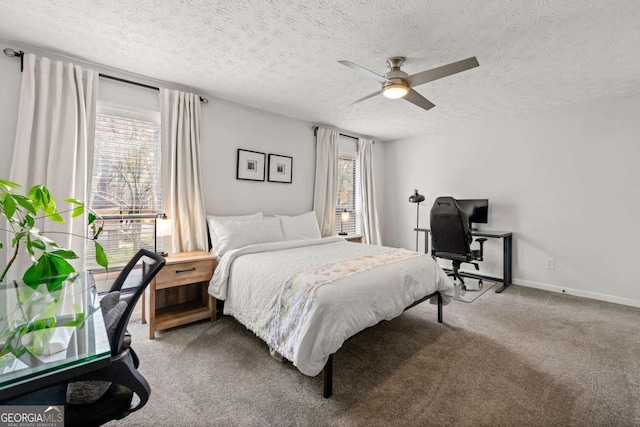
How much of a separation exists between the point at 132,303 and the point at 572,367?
278cm

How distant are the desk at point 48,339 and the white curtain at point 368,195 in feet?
13.7

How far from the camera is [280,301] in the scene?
75.5 inches

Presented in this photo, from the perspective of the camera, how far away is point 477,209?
4.29 m

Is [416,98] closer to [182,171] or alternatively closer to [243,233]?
[243,233]

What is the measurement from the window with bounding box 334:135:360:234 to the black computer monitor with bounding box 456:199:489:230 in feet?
5.91

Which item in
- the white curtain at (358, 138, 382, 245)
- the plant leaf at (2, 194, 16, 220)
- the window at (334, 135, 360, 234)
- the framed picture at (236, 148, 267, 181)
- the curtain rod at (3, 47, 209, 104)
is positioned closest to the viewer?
the plant leaf at (2, 194, 16, 220)

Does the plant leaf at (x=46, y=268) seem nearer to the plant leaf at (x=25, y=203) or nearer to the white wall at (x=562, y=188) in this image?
the plant leaf at (x=25, y=203)

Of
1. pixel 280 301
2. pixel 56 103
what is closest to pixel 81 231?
pixel 56 103

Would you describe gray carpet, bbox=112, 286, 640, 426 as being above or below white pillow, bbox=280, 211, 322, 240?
below

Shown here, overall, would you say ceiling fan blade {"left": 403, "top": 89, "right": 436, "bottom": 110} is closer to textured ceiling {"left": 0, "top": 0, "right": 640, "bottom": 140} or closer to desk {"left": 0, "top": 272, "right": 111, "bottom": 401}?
textured ceiling {"left": 0, "top": 0, "right": 640, "bottom": 140}

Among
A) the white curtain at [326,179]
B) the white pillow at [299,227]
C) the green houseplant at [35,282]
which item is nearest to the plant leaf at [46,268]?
the green houseplant at [35,282]

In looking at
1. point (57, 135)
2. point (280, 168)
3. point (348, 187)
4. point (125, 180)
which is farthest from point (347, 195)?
point (57, 135)

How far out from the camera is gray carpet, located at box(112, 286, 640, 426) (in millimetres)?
1542

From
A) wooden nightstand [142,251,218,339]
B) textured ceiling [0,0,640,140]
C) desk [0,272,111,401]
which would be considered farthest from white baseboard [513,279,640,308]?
desk [0,272,111,401]
